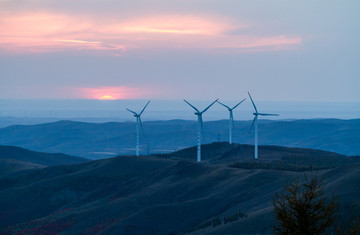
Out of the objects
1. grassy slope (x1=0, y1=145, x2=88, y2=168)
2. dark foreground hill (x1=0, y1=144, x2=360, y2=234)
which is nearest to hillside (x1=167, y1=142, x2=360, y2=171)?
dark foreground hill (x1=0, y1=144, x2=360, y2=234)

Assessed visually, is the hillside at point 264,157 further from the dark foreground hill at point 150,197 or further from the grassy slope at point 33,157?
the grassy slope at point 33,157

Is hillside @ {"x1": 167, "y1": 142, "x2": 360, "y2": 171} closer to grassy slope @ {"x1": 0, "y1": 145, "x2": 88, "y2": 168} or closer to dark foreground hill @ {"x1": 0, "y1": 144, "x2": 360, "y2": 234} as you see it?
dark foreground hill @ {"x1": 0, "y1": 144, "x2": 360, "y2": 234}

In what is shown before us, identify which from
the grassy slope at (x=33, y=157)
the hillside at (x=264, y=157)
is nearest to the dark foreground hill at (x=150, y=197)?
the hillside at (x=264, y=157)

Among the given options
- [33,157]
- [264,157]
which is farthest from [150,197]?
[33,157]

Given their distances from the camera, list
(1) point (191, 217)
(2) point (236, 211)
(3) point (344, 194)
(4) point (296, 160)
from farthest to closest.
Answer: (4) point (296, 160) → (1) point (191, 217) → (2) point (236, 211) → (3) point (344, 194)

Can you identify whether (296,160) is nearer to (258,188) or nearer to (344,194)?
(258,188)

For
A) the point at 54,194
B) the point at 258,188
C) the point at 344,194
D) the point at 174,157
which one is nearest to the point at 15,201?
the point at 54,194

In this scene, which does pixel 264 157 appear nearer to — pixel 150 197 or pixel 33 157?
pixel 150 197

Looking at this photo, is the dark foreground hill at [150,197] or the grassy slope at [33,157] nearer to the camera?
the dark foreground hill at [150,197]
